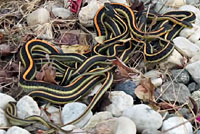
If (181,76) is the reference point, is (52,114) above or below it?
below

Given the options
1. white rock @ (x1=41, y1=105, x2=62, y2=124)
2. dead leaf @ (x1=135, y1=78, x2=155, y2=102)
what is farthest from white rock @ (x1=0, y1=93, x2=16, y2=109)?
dead leaf @ (x1=135, y1=78, x2=155, y2=102)

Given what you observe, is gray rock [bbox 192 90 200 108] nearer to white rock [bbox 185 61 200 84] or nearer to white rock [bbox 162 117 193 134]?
white rock [bbox 185 61 200 84]

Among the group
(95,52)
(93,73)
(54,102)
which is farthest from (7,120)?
(95,52)

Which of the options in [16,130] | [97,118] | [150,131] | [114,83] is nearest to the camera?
[16,130]

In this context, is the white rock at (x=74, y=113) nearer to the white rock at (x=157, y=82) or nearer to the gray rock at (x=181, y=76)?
the white rock at (x=157, y=82)

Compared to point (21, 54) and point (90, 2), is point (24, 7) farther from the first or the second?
point (21, 54)

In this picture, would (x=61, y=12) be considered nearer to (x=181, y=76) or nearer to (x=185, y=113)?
(x=181, y=76)

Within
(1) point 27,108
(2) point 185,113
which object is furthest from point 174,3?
(1) point 27,108
